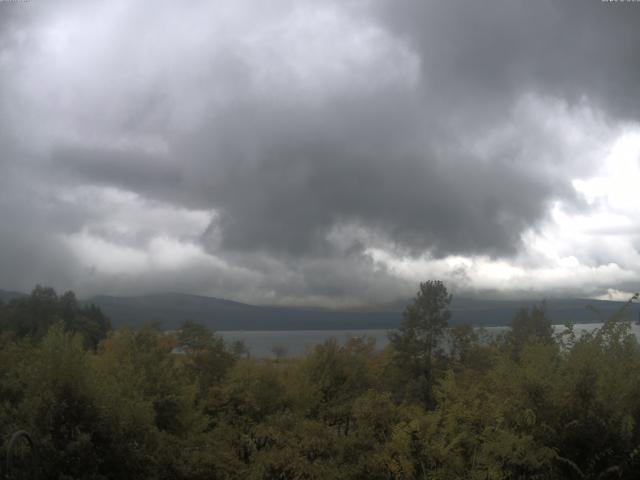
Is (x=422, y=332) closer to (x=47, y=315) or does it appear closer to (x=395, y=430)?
(x=395, y=430)

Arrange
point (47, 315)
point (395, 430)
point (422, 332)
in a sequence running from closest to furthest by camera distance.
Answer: point (395, 430), point (422, 332), point (47, 315)

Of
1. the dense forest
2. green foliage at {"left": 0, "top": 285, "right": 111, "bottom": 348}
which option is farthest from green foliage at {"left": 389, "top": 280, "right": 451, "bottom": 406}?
green foliage at {"left": 0, "top": 285, "right": 111, "bottom": 348}

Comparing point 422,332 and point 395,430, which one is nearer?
point 395,430

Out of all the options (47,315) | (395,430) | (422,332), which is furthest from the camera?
(47,315)

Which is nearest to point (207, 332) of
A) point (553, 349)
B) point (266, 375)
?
point (266, 375)

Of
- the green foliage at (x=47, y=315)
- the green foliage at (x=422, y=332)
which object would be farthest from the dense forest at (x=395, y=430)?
the green foliage at (x=47, y=315)

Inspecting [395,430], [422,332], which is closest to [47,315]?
[422,332]

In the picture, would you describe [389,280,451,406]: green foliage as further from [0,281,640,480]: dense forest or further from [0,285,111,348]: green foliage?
[0,285,111,348]: green foliage

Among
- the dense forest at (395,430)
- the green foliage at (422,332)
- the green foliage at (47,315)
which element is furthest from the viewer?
the green foliage at (47,315)

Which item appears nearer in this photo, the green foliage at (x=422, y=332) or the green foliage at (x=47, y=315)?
the green foliage at (x=422, y=332)

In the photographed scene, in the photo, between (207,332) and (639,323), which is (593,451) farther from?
(207,332)

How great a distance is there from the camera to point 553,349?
1322 centimetres

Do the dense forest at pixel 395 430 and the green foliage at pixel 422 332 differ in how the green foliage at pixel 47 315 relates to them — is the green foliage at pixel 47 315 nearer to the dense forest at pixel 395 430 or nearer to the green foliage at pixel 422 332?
the green foliage at pixel 422 332

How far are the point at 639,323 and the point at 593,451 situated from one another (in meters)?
4.22
